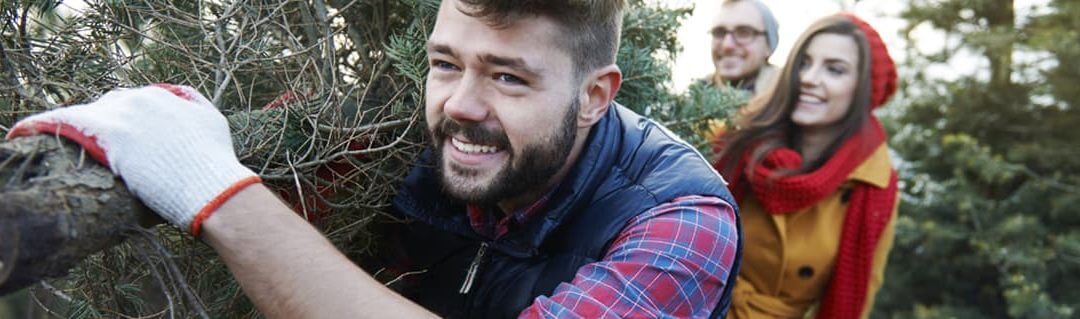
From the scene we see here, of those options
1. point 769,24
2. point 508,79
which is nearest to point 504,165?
point 508,79

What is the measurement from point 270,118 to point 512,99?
20.3 inches

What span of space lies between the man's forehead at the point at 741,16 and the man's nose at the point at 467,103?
2.70 meters

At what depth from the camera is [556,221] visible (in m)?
2.33

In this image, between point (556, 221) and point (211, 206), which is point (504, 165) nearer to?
point (556, 221)

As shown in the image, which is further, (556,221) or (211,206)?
(556,221)

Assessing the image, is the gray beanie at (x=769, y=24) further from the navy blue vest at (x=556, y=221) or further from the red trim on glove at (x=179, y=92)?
the red trim on glove at (x=179, y=92)

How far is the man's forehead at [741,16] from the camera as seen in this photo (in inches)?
183

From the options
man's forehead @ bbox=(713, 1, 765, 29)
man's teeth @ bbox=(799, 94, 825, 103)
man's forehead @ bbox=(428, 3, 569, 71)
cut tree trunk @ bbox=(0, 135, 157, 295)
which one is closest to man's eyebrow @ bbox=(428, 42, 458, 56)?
man's forehead @ bbox=(428, 3, 569, 71)

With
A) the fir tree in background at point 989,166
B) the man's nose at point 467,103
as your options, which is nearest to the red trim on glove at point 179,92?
the man's nose at point 467,103

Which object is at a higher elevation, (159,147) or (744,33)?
(159,147)

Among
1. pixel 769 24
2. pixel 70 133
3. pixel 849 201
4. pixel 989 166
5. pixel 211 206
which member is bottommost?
pixel 989 166

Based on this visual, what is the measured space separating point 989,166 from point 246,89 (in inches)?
168

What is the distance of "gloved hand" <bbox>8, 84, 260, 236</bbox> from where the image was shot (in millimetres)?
1666

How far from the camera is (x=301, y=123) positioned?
2.25m
